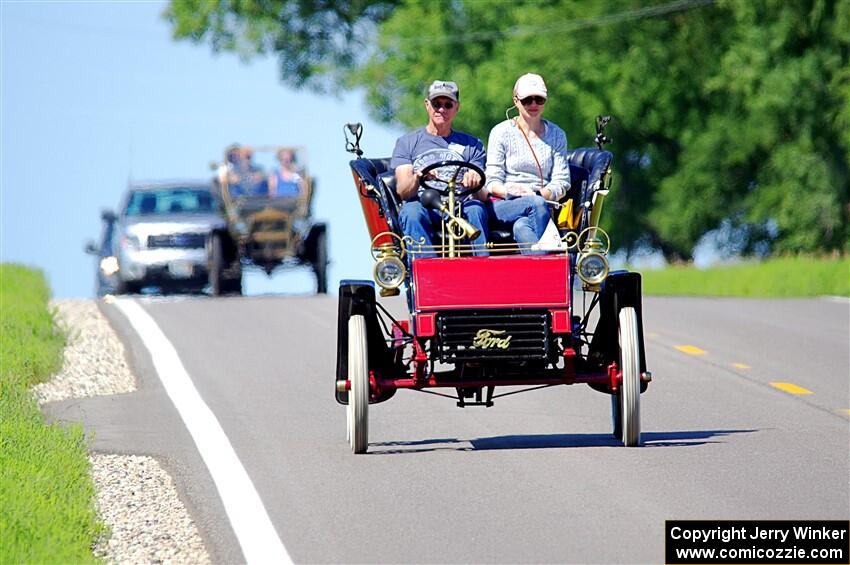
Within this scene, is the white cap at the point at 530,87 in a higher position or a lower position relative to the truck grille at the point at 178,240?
higher

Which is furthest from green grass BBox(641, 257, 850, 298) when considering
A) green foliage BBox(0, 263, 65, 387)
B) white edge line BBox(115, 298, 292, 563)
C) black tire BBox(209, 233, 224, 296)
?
white edge line BBox(115, 298, 292, 563)

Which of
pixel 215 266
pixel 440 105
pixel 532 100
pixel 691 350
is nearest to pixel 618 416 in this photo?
pixel 532 100

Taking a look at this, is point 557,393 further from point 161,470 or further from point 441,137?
point 161,470

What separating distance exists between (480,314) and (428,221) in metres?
0.80

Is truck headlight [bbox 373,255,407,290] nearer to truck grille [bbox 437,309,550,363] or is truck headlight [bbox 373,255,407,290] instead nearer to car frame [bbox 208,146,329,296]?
truck grille [bbox 437,309,550,363]

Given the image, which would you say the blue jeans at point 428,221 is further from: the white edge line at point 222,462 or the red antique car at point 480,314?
the white edge line at point 222,462

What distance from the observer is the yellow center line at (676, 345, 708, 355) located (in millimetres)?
18375

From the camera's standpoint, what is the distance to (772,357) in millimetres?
18016

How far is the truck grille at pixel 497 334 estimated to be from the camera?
38.9 feet

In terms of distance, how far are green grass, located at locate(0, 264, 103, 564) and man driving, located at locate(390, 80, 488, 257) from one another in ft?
7.72

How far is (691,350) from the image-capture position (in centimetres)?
1864

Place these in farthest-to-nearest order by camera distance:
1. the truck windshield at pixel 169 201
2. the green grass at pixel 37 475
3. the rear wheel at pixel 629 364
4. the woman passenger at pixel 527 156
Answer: the truck windshield at pixel 169 201 → the woman passenger at pixel 527 156 → the rear wheel at pixel 629 364 → the green grass at pixel 37 475

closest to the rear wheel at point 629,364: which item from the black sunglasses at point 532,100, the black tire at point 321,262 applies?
the black sunglasses at point 532,100

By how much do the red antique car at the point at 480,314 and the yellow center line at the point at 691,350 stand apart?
578 centimetres
